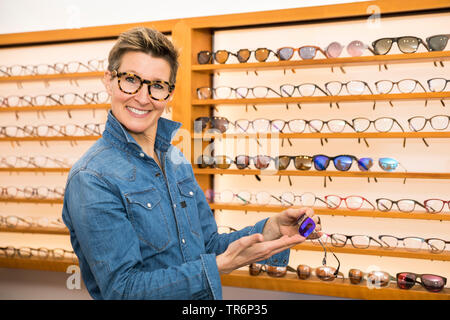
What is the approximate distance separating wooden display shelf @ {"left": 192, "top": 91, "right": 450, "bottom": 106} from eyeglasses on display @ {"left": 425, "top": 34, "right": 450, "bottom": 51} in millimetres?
270

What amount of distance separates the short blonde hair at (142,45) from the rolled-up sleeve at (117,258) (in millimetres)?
332

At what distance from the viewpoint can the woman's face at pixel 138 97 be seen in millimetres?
1178

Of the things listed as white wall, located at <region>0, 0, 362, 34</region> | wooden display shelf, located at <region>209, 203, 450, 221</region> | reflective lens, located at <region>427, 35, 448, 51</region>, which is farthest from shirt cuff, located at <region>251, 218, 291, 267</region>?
white wall, located at <region>0, 0, 362, 34</region>

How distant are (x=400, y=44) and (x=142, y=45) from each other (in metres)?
1.99

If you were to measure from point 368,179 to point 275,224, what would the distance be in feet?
5.59

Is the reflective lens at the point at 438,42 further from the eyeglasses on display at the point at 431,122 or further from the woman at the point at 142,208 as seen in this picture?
the woman at the point at 142,208

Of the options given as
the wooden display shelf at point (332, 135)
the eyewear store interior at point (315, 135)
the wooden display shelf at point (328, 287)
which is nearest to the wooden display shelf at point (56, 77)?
the eyewear store interior at point (315, 135)

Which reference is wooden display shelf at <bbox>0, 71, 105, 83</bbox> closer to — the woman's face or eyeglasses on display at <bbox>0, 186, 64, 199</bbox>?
eyeglasses on display at <bbox>0, 186, 64, 199</bbox>

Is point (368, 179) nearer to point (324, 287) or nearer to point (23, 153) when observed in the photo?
point (324, 287)

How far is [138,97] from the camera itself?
1.18m

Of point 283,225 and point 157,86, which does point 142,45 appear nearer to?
point 157,86

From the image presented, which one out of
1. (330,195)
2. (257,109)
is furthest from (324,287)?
(257,109)

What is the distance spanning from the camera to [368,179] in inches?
114

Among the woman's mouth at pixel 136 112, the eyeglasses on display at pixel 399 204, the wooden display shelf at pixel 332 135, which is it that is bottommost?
the eyeglasses on display at pixel 399 204
